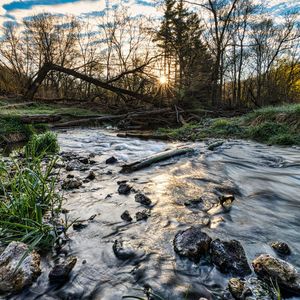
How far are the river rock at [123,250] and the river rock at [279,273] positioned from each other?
3.41ft

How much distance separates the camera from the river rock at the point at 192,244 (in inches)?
83.4

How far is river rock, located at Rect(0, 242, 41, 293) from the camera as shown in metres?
1.74

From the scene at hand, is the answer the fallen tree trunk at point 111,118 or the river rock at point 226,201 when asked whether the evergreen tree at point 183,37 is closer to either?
the fallen tree trunk at point 111,118

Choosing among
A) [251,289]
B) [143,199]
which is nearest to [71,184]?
[143,199]

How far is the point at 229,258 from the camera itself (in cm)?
200

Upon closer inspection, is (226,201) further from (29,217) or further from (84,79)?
(84,79)

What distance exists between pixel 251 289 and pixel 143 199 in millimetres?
1862

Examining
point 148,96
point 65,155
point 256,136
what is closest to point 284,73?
point 148,96

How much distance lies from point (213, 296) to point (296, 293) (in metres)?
0.56

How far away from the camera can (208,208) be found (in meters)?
3.20

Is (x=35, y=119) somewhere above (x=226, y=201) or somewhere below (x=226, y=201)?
above

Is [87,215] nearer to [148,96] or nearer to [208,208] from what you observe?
[208,208]

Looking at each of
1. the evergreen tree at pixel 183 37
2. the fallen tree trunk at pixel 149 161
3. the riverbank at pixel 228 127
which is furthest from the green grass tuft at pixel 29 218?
the evergreen tree at pixel 183 37

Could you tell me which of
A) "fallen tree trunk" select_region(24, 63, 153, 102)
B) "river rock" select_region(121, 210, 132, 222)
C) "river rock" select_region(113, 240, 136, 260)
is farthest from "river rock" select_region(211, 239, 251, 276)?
"fallen tree trunk" select_region(24, 63, 153, 102)
